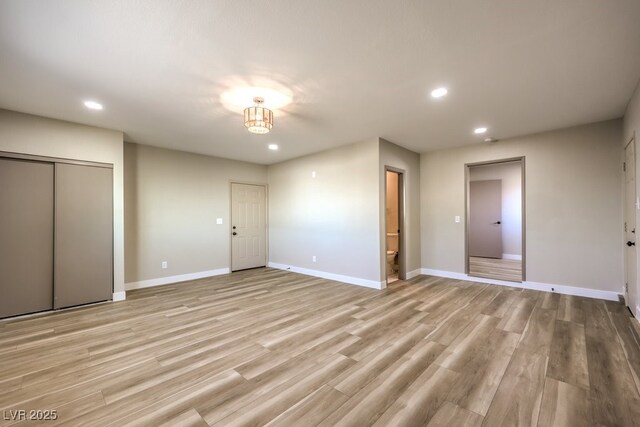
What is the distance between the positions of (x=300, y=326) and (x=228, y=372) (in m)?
1.06

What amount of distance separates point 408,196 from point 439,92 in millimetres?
2752

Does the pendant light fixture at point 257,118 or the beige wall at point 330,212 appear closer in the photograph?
the pendant light fixture at point 257,118

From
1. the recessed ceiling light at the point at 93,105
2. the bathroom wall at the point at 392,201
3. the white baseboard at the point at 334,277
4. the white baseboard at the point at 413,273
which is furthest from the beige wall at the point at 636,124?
the recessed ceiling light at the point at 93,105

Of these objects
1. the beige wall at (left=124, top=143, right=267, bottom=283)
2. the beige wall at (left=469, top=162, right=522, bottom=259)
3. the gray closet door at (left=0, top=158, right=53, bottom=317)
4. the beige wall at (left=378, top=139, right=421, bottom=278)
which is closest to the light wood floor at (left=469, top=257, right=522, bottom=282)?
the beige wall at (left=469, top=162, right=522, bottom=259)

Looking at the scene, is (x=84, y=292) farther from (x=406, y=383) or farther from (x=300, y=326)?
(x=406, y=383)

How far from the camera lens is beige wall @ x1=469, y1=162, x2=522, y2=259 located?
7434 mm

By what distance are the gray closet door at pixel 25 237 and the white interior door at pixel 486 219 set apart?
8981 millimetres

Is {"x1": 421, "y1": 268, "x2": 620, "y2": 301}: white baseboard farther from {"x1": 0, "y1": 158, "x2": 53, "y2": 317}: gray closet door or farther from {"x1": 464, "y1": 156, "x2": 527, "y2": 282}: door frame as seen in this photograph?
{"x1": 0, "y1": 158, "x2": 53, "y2": 317}: gray closet door

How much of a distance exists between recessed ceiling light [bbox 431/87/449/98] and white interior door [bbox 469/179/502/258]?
539cm

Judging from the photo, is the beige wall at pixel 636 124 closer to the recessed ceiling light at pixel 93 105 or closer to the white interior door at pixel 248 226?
the recessed ceiling light at pixel 93 105

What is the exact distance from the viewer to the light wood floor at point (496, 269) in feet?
17.3

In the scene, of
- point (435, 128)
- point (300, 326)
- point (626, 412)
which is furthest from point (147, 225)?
point (626, 412)

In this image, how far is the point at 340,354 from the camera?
97.3 inches

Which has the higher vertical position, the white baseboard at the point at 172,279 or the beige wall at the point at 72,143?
the beige wall at the point at 72,143
